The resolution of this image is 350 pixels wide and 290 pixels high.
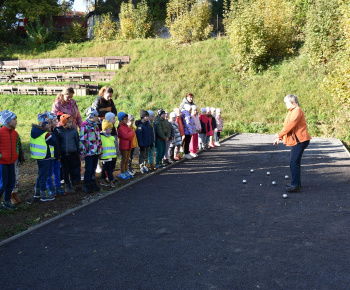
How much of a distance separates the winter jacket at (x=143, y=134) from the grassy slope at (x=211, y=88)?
9.70 metres

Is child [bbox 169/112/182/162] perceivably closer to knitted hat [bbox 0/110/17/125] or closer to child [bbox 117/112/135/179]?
child [bbox 117/112/135/179]

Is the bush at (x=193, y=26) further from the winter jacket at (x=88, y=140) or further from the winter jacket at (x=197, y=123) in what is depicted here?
the winter jacket at (x=88, y=140)

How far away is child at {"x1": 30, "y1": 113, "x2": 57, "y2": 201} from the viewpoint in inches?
259

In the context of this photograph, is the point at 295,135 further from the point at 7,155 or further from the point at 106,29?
the point at 106,29

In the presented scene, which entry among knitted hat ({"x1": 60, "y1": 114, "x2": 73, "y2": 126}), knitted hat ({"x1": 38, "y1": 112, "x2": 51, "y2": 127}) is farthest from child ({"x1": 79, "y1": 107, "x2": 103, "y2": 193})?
knitted hat ({"x1": 38, "y1": 112, "x2": 51, "y2": 127})

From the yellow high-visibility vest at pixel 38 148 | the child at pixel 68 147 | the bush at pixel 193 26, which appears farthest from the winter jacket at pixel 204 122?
the bush at pixel 193 26

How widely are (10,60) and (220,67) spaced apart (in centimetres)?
2303

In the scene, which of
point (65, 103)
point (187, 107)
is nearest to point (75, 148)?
point (65, 103)

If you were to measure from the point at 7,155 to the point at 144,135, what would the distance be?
387 cm

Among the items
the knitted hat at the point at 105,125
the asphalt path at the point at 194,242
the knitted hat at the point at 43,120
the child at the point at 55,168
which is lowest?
the asphalt path at the point at 194,242

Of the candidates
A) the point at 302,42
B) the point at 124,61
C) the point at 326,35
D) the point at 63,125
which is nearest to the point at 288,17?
the point at 302,42

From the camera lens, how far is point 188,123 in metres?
11.5

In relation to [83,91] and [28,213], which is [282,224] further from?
[83,91]

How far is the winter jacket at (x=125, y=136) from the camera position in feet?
28.3
